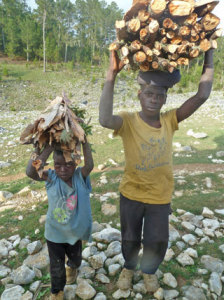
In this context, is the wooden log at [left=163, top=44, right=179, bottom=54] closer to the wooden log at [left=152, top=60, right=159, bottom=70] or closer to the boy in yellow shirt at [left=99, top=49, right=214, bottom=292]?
the wooden log at [left=152, top=60, right=159, bottom=70]

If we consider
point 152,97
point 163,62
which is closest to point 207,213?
point 152,97

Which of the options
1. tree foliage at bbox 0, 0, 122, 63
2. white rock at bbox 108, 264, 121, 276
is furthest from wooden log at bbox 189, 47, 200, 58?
tree foliage at bbox 0, 0, 122, 63

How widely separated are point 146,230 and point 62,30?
1585 inches

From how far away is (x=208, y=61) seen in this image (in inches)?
84.8

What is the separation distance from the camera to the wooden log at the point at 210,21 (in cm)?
189

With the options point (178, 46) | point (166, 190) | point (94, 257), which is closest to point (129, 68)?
point (178, 46)

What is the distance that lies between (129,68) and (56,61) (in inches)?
1303

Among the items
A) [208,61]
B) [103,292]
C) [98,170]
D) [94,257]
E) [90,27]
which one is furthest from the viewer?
[90,27]

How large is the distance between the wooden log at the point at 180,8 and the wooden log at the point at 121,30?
361mm

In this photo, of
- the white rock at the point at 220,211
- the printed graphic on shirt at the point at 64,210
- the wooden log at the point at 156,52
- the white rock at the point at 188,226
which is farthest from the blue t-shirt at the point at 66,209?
the white rock at the point at 220,211

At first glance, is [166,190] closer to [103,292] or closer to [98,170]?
[103,292]

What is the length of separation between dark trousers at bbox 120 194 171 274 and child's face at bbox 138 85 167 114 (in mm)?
898

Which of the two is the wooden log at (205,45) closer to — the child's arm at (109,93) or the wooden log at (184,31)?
the wooden log at (184,31)

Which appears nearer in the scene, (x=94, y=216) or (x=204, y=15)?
(x=204, y=15)
